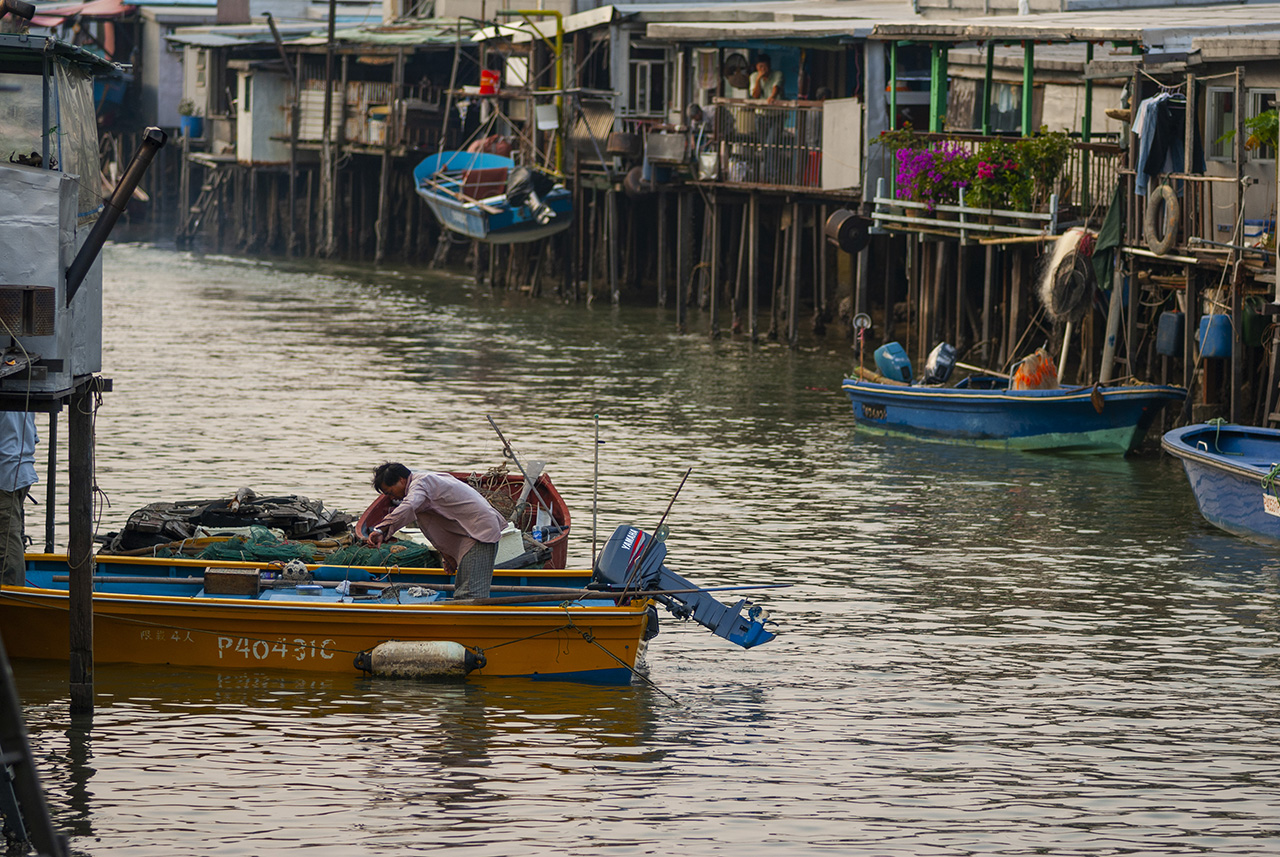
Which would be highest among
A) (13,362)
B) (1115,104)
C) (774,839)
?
(1115,104)

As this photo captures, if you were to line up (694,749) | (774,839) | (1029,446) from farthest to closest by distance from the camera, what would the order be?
(1029,446) → (694,749) → (774,839)

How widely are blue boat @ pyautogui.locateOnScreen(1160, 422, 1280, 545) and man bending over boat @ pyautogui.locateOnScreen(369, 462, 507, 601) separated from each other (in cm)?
762

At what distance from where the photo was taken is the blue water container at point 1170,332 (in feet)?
75.4

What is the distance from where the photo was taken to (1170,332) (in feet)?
75.5

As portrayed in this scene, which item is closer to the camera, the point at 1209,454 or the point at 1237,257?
the point at 1209,454

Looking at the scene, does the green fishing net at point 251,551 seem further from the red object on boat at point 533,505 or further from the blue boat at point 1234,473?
the blue boat at point 1234,473

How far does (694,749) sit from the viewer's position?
39.1 ft

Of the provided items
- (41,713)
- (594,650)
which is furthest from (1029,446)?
(41,713)

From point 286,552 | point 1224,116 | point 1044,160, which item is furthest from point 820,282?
point 286,552

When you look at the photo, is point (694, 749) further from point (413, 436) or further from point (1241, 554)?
point (413, 436)

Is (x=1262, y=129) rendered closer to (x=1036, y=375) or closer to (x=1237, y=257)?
(x=1237, y=257)

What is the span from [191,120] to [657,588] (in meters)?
47.8

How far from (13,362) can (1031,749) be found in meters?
6.00

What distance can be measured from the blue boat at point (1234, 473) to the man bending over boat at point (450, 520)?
7621 mm
